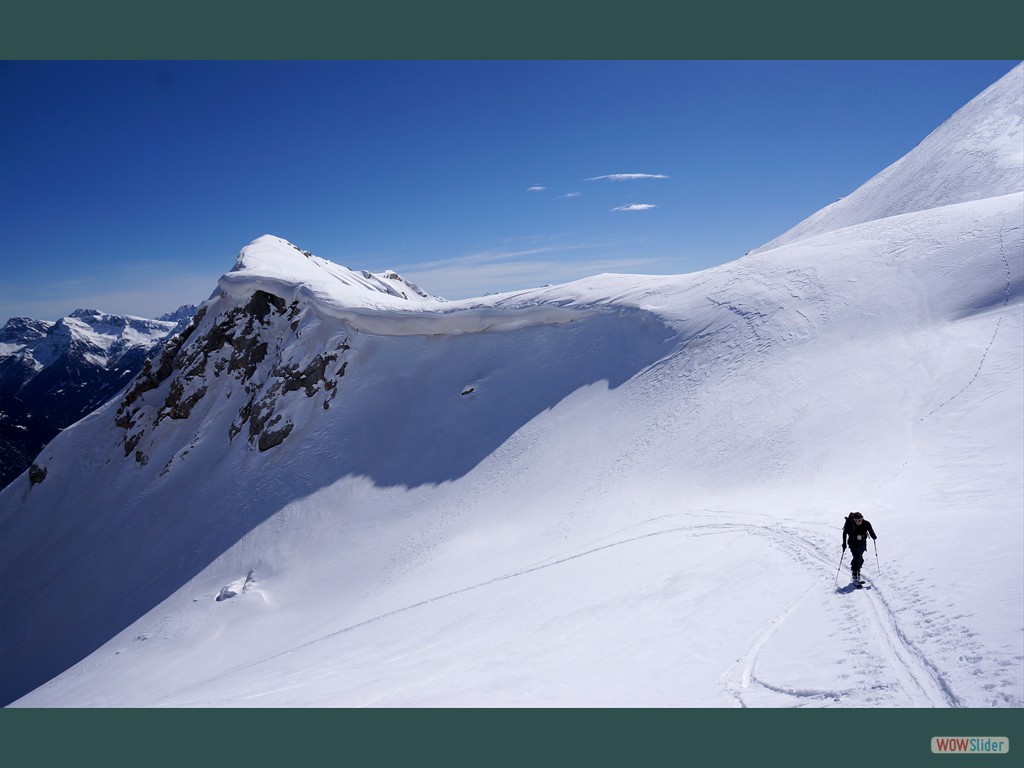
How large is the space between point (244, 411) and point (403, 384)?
39.4 ft

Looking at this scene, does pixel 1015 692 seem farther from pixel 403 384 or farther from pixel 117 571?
pixel 117 571

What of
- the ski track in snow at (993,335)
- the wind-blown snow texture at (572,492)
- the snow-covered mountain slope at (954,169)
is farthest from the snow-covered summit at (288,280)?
the snow-covered mountain slope at (954,169)

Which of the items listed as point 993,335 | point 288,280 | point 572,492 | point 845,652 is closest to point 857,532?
point 845,652

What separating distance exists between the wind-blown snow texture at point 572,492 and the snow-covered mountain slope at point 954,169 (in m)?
0.54

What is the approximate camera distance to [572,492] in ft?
78.5

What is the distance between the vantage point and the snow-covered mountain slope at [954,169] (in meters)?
43.2

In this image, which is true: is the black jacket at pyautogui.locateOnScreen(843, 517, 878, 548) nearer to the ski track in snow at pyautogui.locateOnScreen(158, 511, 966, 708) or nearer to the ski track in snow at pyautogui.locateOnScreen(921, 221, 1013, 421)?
the ski track in snow at pyautogui.locateOnScreen(158, 511, 966, 708)

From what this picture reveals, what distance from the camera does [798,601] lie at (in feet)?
33.8

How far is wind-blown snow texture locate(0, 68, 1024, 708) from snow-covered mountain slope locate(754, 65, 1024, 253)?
544mm

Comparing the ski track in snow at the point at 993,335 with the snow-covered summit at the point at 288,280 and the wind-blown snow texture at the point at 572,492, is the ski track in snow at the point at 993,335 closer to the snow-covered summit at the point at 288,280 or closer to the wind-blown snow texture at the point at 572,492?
the wind-blown snow texture at the point at 572,492

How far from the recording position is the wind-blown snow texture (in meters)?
9.38

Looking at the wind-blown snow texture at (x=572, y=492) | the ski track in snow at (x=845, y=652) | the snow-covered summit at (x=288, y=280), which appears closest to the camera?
the ski track in snow at (x=845, y=652)

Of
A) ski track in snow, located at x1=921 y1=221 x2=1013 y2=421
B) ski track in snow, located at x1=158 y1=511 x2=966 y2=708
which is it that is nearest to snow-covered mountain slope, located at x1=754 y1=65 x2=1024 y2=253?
ski track in snow, located at x1=921 y1=221 x2=1013 y2=421

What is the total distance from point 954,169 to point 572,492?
45.3 m
